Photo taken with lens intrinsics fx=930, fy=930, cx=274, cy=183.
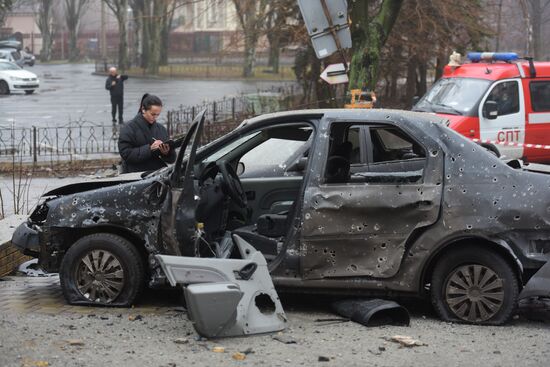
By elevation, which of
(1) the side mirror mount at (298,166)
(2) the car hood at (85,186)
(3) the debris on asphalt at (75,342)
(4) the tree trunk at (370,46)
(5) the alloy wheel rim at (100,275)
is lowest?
(3) the debris on asphalt at (75,342)

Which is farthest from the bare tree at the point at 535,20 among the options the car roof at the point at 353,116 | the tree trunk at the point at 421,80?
the car roof at the point at 353,116

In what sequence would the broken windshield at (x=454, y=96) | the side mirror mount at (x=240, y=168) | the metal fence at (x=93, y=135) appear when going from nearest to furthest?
the side mirror mount at (x=240, y=168) → the broken windshield at (x=454, y=96) → the metal fence at (x=93, y=135)

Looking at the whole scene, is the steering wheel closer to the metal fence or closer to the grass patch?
the metal fence

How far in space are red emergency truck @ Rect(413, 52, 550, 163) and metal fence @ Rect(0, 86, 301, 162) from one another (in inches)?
247

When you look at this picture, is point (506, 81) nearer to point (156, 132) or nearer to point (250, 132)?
point (156, 132)

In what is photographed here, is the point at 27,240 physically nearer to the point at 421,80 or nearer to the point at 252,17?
the point at 252,17

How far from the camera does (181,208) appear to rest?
6758 millimetres

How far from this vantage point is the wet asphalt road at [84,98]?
2957cm

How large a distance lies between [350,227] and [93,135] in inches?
673

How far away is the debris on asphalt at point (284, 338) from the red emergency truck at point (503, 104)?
918cm

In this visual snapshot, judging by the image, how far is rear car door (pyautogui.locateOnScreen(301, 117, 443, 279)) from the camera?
678cm

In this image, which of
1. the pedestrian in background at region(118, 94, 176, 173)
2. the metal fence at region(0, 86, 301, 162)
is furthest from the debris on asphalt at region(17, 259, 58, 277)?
the metal fence at region(0, 86, 301, 162)

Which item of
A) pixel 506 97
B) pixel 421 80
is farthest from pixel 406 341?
pixel 421 80

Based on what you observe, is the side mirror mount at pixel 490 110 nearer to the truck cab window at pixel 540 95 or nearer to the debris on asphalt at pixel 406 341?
the truck cab window at pixel 540 95
